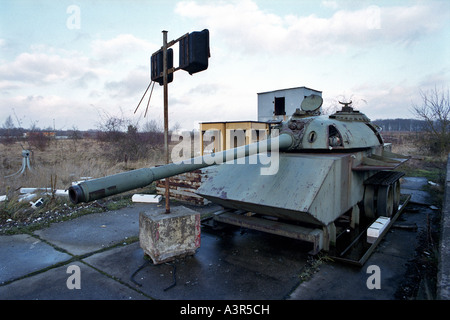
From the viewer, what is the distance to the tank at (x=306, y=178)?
3879mm

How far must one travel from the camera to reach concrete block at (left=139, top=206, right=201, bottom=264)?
3818 millimetres

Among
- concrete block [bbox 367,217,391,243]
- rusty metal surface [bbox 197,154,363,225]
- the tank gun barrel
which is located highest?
the tank gun barrel

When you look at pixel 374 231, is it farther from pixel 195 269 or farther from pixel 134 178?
pixel 134 178

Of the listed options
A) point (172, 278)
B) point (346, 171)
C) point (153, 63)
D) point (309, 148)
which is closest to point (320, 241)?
point (346, 171)

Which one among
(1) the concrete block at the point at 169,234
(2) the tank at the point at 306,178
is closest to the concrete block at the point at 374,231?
(2) the tank at the point at 306,178

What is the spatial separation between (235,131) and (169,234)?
681cm

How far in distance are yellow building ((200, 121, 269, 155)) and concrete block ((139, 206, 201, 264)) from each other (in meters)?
5.71

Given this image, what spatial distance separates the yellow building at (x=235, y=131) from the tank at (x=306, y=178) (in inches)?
165

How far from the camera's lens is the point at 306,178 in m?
4.09

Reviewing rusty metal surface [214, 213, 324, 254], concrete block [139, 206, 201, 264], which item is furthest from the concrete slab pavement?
rusty metal surface [214, 213, 324, 254]

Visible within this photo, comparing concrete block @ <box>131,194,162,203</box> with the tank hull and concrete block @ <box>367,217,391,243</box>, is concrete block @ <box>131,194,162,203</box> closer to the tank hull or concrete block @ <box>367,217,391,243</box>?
the tank hull

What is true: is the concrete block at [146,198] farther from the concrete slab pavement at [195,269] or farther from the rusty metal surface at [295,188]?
the rusty metal surface at [295,188]

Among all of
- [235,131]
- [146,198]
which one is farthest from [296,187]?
[235,131]
